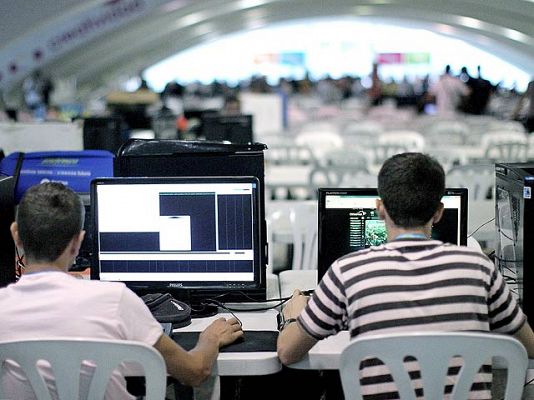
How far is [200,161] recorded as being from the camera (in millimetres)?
3424

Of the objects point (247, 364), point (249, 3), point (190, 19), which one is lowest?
point (247, 364)

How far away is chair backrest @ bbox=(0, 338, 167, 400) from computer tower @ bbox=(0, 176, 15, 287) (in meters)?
0.94

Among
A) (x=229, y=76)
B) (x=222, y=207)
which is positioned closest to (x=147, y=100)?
(x=229, y=76)

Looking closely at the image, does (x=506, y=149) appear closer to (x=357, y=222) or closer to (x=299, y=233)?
(x=299, y=233)

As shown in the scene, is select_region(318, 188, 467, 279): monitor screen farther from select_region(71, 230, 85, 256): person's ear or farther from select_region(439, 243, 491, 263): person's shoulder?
select_region(71, 230, 85, 256): person's ear

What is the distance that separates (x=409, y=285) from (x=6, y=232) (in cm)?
154

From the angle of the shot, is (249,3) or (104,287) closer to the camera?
(104,287)

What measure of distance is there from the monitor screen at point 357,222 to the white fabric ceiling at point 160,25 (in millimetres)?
11306

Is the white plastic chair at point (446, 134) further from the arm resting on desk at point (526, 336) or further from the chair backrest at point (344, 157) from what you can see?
the arm resting on desk at point (526, 336)

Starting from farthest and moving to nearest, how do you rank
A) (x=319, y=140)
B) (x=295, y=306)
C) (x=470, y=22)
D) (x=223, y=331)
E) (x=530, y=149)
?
(x=470, y=22) < (x=319, y=140) < (x=530, y=149) < (x=295, y=306) < (x=223, y=331)

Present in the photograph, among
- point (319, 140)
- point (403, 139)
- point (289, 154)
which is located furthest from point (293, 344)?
point (319, 140)

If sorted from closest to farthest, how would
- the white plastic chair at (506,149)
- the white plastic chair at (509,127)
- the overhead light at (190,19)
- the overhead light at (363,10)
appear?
the white plastic chair at (506,149) → the white plastic chair at (509,127) → the overhead light at (363,10) → the overhead light at (190,19)

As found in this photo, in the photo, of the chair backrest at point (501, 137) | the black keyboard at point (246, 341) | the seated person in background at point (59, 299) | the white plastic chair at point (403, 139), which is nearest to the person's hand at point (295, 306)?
the black keyboard at point (246, 341)

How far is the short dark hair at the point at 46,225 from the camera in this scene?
2346 millimetres
